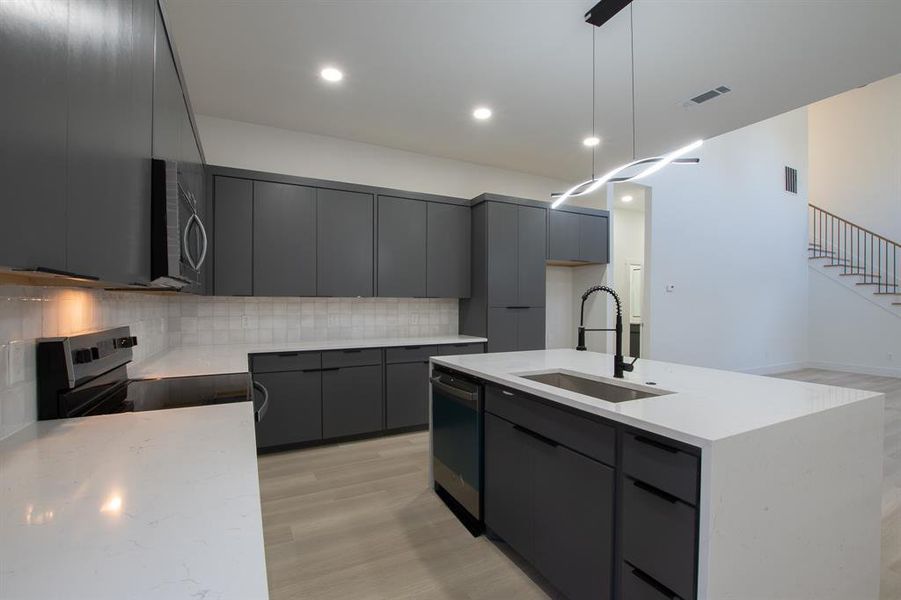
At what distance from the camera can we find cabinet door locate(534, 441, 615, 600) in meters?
1.50

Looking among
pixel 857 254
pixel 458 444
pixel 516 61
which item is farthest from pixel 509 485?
pixel 857 254

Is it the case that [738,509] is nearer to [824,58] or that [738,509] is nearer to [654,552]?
[654,552]

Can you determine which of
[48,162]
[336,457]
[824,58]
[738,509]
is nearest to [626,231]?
[824,58]

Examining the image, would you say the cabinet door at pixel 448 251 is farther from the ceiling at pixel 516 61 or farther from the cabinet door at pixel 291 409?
the cabinet door at pixel 291 409

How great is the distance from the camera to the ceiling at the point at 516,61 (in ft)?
7.73

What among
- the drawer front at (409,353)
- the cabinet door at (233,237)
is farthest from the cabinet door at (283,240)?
the drawer front at (409,353)

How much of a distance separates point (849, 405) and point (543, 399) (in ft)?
3.58

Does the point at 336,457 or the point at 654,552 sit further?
the point at 336,457

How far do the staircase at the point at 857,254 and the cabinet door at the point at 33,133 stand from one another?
10452mm

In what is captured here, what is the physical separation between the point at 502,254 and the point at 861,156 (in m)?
8.72

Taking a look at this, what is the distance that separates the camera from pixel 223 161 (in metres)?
3.73

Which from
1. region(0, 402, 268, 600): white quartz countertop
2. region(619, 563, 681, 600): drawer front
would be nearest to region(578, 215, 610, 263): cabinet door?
region(619, 563, 681, 600): drawer front

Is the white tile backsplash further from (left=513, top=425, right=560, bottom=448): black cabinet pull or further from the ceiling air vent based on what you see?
the ceiling air vent

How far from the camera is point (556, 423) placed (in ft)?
5.71
